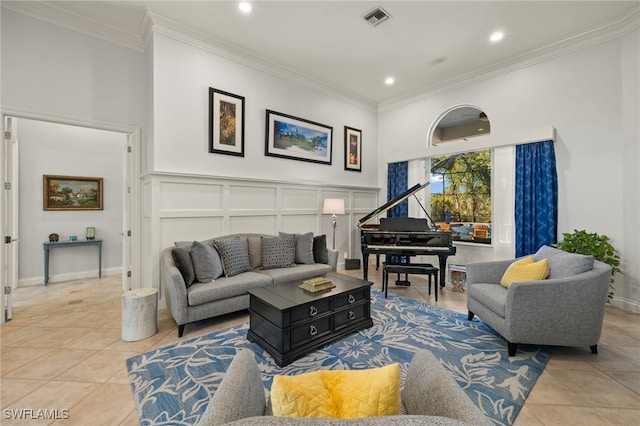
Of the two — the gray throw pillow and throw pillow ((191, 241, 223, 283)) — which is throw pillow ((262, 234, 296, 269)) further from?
the gray throw pillow

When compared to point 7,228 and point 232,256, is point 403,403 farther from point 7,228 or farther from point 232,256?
point 7,228

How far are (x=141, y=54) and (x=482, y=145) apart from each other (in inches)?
206

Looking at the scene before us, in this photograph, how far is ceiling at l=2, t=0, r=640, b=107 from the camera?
3.13 meters

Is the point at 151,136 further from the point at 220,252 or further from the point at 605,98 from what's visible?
the point at 605,98

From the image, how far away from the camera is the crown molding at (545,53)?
3367mm

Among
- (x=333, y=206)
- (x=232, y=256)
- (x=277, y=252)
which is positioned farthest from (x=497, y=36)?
(x=232, y=256)

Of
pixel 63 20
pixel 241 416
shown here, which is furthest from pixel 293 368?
pixel 63 20

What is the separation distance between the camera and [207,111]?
3.76 meters

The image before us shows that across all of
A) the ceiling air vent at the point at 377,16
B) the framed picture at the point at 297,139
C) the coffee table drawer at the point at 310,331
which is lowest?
the coffee table drawer at the point at 310,331

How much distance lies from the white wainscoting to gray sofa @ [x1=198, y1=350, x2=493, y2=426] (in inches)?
113

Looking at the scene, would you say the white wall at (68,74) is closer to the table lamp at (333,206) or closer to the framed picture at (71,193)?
the framed picture at (71,193)

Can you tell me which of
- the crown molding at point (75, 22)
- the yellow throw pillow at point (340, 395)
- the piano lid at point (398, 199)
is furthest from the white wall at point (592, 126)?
the crown molding at point (75, 22)

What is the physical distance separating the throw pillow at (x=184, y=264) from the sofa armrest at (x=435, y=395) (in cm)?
250

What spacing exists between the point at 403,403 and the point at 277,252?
2.79 metres
